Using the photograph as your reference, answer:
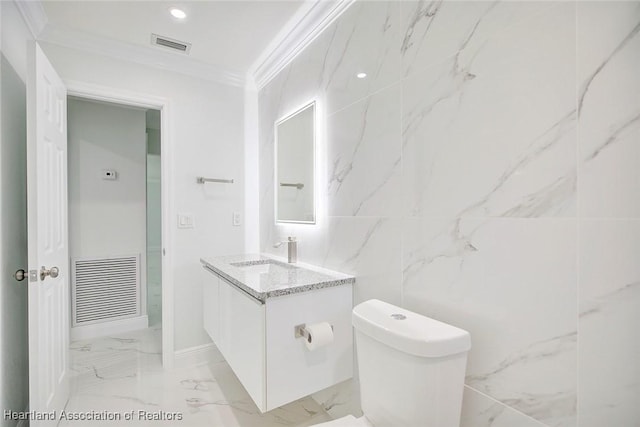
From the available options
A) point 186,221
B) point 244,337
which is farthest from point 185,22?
point 244,337

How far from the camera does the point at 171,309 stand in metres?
2.27

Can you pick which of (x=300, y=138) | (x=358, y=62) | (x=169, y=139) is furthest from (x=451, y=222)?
(x=169, y=139)

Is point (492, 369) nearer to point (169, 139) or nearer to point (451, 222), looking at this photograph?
point (451, 222)

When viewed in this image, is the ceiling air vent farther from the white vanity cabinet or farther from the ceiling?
the white vanity cabinet

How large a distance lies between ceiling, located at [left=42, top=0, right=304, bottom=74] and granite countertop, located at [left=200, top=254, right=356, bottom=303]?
1531mm

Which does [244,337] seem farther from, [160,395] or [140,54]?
[140,54]

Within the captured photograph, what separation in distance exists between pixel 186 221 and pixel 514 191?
2168 millimetres

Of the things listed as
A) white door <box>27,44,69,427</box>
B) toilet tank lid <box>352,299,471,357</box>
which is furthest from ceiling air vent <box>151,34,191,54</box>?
toilet tank lid <box>352,299,471,357</box>

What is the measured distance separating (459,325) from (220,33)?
85.8 inches

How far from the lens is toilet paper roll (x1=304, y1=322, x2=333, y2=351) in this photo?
130 cm

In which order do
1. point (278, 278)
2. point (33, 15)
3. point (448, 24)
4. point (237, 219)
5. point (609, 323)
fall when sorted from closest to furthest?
point (609, 323), point (448, 24), point (278, 278), point (33, 15), point (237, 219)

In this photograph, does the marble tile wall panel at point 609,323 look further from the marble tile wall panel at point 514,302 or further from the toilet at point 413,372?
the toilet at point 413,372

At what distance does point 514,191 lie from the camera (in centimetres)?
89

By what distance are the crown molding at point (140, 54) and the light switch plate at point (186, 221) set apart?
3.71 ft
